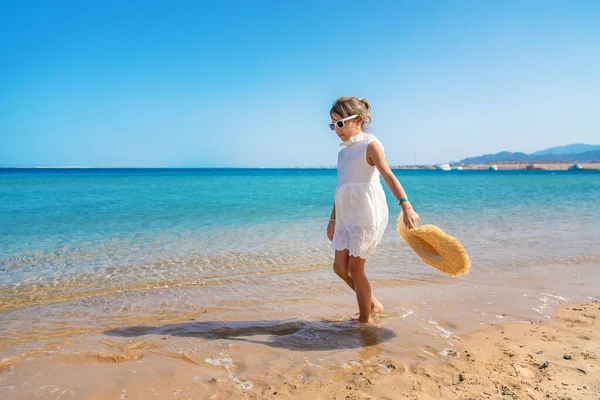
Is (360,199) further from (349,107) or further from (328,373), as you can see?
(328,373)

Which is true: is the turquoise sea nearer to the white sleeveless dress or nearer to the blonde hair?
the white sleeveless dress

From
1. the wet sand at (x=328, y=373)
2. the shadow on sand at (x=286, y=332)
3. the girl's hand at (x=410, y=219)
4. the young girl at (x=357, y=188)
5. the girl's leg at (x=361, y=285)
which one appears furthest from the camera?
the girl's leg at (x=361, y=285)

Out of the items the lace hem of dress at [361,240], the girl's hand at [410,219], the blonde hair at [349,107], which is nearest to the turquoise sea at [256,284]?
the lace hem of dress at [361,240]

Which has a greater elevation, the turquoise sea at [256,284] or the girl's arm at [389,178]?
the girl's arm at [389,178]

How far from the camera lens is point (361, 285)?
3.79 m

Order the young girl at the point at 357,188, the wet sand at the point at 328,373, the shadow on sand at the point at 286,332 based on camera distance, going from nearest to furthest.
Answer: the wet sand at the point at 328,373 → the shadow on sand at the point at 286,332 → the young girl at the point at 357,188

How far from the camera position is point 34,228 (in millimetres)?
10383

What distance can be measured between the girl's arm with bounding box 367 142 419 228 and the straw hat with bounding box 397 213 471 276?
0.86 feet

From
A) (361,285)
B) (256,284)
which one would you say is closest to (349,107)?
(361,285)

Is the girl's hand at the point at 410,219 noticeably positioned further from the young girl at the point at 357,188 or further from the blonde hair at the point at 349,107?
the blonde hair at the point at 349,107

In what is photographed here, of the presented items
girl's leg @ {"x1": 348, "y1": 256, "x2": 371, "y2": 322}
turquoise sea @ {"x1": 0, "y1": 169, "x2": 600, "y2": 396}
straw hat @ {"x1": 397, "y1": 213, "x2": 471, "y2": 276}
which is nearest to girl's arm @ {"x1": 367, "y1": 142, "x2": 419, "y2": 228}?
straw hat @ {"x1": 397, "y1": 213, "x2": 471, "y2": 276}

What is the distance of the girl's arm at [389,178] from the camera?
3357 millimetres

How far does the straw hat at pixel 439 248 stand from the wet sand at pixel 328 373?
63 centimetres

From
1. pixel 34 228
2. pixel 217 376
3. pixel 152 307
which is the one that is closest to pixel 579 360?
pixel 217 376
